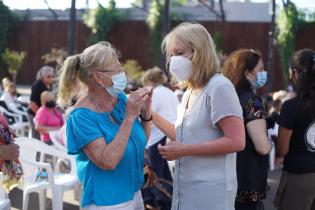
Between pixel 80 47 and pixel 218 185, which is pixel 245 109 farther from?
pixel 80 47

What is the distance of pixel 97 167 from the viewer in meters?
2.38

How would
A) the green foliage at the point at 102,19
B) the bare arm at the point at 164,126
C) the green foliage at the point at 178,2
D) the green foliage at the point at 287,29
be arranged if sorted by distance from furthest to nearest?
the green foliage at the point at 178,2, the green foliage at the point at 102,19, the green foliage at the point at 287,29, the bare arm at the point at 164,126

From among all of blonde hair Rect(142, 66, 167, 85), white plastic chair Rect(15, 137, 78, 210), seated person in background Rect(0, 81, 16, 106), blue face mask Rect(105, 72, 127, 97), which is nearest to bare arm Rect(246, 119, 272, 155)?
blue face mask Rect(105, 72, 127, 97)

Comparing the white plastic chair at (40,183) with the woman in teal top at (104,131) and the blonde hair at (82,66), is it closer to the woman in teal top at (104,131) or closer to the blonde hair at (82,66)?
the blonde hair at (82,66)

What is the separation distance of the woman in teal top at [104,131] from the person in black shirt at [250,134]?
728 mm

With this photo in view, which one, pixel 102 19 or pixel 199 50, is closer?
pixel 199 50

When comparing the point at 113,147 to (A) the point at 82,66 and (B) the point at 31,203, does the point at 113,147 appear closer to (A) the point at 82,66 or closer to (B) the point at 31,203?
(A) the point at 82,66

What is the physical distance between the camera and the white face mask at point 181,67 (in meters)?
2.42

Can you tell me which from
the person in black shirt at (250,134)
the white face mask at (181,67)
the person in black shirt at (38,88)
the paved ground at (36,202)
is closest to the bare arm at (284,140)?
the person in black shirt at (250,134)

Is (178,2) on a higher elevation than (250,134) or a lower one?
higher

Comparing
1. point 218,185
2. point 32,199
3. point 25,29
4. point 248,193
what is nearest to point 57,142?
point 32,199

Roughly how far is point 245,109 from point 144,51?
64.4ft

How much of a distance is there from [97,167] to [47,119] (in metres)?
4.60

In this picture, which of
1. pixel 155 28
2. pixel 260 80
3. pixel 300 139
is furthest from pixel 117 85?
pixel 155 28
